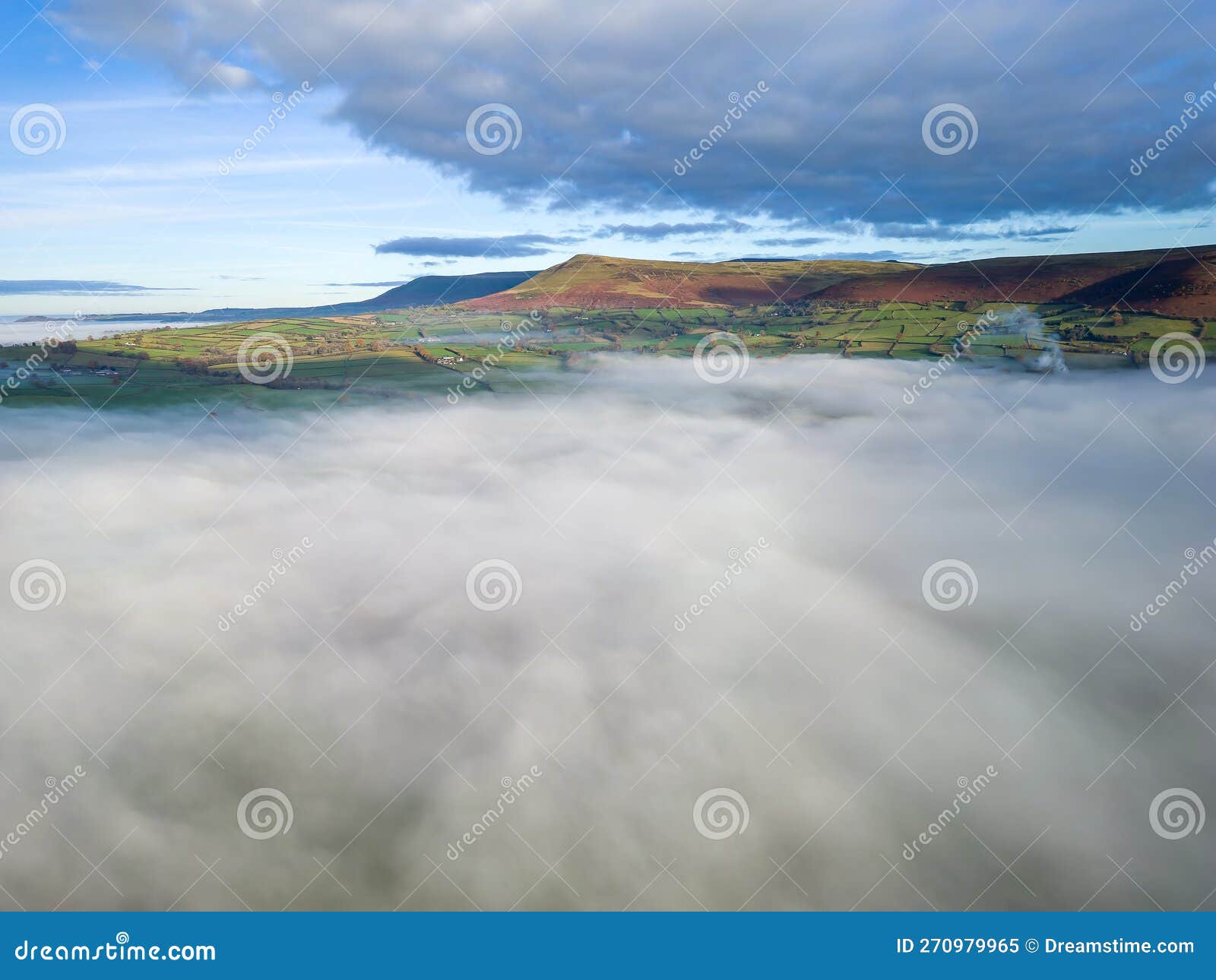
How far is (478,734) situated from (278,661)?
42574mm

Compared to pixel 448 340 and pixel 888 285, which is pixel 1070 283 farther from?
pixel 448 340

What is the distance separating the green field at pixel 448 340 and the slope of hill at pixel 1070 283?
3602 millimetres

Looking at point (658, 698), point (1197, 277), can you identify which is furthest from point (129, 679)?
point (1197, 277)

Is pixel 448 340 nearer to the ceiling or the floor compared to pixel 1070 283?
nearer to the floor

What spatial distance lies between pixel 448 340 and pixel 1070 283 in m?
162

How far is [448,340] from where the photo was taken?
559 ft

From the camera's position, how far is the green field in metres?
154

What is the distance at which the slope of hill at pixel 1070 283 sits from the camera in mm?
146375

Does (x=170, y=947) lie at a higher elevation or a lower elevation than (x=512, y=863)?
higher

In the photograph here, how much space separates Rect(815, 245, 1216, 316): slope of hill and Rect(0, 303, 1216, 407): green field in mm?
3602

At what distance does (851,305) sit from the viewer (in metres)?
181

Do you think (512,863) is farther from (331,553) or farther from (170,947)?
(331,553)

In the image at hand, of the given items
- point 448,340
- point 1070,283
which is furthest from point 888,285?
point 448,340

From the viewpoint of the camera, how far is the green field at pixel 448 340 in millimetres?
154125
